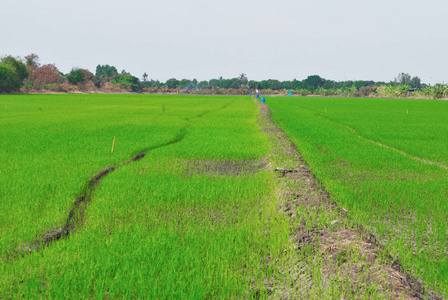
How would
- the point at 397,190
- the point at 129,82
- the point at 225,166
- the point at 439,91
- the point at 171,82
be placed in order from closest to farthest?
the point at 397,190, the point at 225,166, the point at 439,91, the point at 129,82, the point at 171,82

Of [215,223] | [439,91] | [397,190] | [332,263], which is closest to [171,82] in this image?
[439,91]

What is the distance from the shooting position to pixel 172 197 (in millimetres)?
4648

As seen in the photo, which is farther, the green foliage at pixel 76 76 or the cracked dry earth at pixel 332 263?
the green foliage at pixel 76 76

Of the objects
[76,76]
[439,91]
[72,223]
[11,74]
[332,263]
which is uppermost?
[76,76]

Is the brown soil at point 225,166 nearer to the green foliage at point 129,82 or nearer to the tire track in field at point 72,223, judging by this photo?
the tire track in field at point 72,223

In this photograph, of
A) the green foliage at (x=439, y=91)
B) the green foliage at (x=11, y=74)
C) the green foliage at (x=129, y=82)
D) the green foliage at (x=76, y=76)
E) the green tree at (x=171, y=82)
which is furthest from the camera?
the green tree at (x=171, y=82)

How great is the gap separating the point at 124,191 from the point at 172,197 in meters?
0.87

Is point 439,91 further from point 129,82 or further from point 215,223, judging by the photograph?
point 129,82

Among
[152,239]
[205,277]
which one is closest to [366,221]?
[205,277]

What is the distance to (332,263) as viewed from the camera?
2.77 metres

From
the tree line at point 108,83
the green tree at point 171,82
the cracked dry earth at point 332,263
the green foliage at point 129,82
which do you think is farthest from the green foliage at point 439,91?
the green tree at point 171,82

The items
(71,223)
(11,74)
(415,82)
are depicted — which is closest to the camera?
(71,223)

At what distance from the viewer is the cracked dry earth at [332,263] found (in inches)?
93.4

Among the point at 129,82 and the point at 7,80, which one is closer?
the point at 7,80
